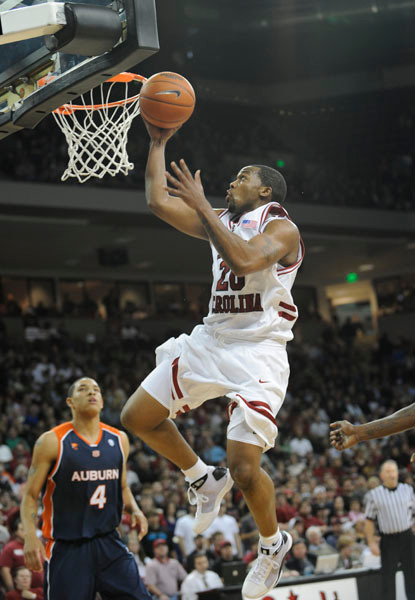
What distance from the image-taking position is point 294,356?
71.7ft

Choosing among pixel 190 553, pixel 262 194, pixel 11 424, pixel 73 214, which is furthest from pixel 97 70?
pixel 73 214

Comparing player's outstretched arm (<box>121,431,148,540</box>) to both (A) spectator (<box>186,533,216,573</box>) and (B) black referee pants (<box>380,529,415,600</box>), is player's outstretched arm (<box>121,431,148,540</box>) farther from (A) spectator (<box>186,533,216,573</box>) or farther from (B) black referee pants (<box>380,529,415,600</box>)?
(B) black referee pants (<box>380,529,415,600</box>)

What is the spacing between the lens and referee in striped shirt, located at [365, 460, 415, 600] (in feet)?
29.1

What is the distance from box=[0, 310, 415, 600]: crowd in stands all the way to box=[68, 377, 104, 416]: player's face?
241cm

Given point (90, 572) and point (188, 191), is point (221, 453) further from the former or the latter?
point (188, 191)

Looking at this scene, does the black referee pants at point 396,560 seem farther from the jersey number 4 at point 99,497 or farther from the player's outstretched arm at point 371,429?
the player's outstretched arm at point 371,429

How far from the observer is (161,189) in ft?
14.2

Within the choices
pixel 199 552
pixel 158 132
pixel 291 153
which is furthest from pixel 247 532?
pixel 291 153

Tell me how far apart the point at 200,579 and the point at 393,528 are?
6.91 ft

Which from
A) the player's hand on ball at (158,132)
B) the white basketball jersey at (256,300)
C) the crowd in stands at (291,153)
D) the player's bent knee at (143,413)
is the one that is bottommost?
the player's bent knee at (143,413)

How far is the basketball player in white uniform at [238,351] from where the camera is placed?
4.01 m

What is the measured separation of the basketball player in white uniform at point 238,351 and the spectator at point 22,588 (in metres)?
3.48

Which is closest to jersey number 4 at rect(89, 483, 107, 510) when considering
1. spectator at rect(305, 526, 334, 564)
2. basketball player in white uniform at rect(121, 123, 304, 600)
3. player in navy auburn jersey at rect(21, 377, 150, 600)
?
player in navy auburn jersey at rect(21, 377, 150, 600)

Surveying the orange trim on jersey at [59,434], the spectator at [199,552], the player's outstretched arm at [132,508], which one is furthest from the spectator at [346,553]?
the orange trim on jersey at [59,434]
